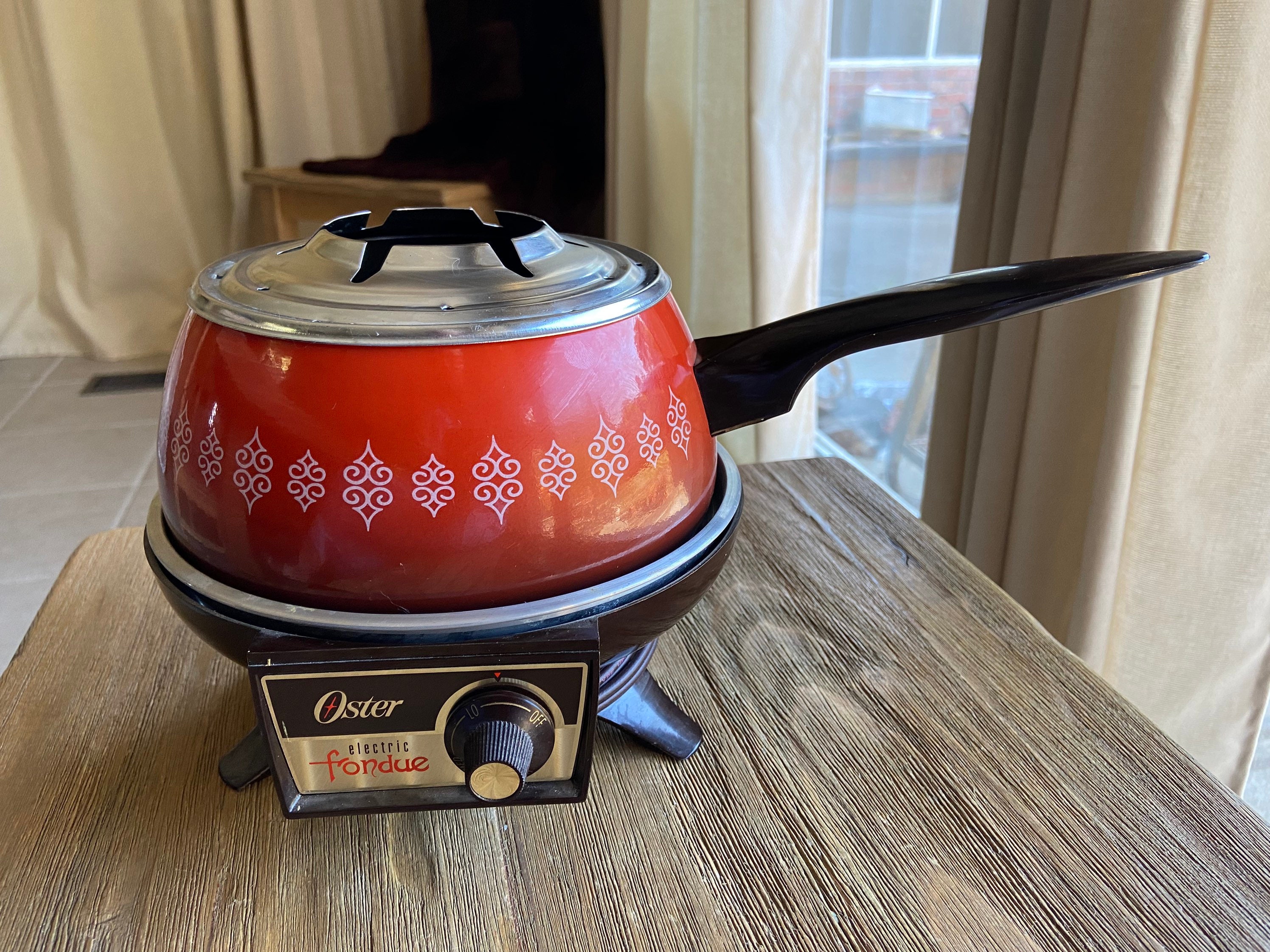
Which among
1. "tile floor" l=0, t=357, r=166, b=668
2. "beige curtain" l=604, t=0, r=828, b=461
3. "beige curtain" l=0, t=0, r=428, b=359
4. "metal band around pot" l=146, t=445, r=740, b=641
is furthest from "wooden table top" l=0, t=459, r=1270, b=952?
"beige curtain" l=0, t=0, r=428, b=359

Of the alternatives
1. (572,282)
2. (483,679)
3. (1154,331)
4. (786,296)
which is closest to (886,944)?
(483,679)

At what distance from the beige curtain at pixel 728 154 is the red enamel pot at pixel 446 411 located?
0.71 metres

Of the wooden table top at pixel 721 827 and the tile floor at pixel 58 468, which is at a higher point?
the wooden table top at pixel 721 827

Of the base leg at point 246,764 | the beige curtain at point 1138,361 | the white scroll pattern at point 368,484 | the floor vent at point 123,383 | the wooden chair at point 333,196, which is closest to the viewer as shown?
the white scroll pattern at point 368,484

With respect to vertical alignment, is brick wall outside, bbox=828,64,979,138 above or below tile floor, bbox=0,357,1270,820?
above

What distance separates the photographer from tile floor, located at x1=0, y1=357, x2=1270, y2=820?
62.2 inches

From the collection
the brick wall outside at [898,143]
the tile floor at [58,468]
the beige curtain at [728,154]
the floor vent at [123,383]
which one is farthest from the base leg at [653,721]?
the floor vent at [123,383]

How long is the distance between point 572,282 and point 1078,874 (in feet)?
1.19

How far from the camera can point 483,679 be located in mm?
383

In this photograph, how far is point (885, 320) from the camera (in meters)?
0.43

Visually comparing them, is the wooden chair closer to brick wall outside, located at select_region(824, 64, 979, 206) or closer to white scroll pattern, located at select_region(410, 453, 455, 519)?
brick wall outside, located at select_region(824, 64, 979, 206)

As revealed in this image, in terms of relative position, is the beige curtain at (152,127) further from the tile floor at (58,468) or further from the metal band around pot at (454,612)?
the metal band around pot at (454,612)

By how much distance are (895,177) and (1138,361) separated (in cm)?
65

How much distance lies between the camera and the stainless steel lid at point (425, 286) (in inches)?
14.7
